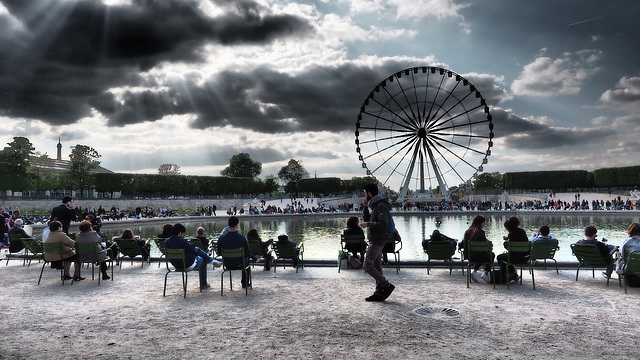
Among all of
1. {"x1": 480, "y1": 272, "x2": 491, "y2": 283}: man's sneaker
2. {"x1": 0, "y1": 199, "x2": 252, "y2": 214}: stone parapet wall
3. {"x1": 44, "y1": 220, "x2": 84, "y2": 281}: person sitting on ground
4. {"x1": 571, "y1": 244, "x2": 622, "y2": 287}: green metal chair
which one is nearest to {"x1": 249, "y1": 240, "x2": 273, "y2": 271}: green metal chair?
{"x1": 44, "y1": 220, "x2": 84, "y2": 281}: person sitting on ground

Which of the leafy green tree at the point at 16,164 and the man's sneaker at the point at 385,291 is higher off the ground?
the leafy green tree at the point at 16,164

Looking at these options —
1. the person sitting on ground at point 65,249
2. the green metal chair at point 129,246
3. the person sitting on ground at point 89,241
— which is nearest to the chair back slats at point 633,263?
the person sitting on ground at point 89,241

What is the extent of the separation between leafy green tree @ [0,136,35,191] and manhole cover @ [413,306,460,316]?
61.1 m

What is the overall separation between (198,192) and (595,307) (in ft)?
230

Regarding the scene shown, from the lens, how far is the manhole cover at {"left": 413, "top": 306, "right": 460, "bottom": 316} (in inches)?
217

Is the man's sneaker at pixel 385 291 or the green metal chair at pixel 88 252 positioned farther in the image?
the green metal chair at pixel 88 252

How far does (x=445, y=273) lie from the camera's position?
8422 mm

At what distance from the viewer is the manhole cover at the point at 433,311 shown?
5502mm

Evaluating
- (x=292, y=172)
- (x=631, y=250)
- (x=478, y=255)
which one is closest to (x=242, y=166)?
(x=292, y=172)

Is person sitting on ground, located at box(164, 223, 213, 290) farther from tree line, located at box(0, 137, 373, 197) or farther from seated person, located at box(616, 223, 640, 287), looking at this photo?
tree line, located at box(0, 137, 373, 197)

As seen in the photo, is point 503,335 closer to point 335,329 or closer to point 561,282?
point 335,329

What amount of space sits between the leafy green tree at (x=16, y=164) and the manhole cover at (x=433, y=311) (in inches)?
2406

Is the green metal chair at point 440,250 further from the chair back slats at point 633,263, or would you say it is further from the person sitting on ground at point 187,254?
the person sitting on ground at point 187,254

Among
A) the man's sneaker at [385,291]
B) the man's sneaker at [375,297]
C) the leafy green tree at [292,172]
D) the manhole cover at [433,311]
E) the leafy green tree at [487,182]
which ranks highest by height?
the leafy green tree at [292,172]
